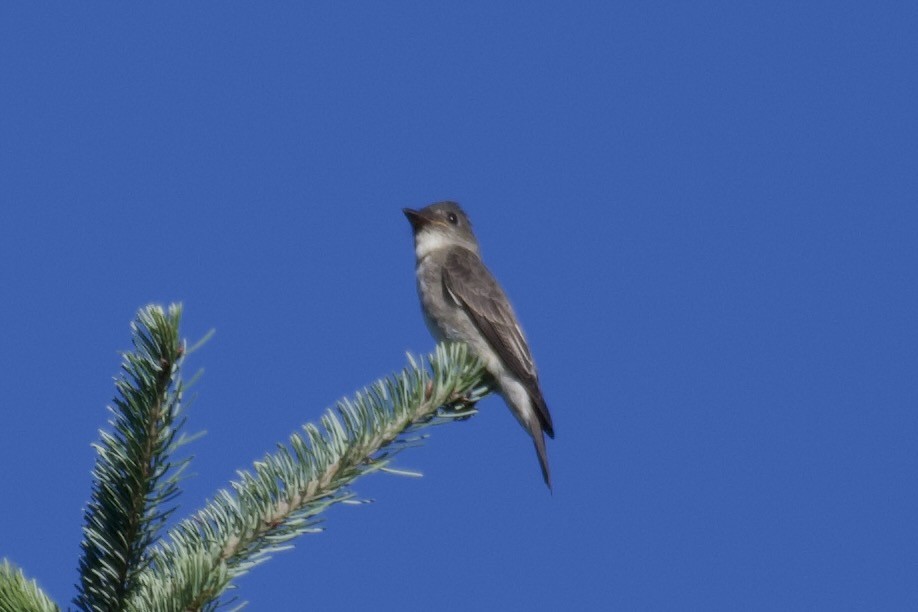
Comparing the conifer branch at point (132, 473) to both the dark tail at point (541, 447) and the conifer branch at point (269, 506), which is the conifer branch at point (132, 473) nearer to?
the conifer branch at point (269, 506)

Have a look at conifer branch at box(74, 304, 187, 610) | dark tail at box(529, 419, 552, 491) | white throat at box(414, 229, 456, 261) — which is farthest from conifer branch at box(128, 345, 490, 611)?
white throat at box(414, 229, 456, 261)

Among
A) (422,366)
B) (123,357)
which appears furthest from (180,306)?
(422,366)

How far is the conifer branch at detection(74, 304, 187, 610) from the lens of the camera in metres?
2.66

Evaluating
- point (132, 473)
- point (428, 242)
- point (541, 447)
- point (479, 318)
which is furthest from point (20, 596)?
point (428, 242)

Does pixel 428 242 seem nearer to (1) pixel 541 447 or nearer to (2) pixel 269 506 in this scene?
(1) pixel 541 447

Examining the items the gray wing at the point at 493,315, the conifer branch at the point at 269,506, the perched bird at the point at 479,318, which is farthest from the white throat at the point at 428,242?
the conifer branch at the point at 269,506

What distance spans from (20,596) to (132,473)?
1.22 ft

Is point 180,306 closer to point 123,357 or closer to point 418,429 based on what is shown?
point 123,357

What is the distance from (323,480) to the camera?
Result: 291 centimetres

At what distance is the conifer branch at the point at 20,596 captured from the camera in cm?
258

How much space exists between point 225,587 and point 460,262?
19.8 ft

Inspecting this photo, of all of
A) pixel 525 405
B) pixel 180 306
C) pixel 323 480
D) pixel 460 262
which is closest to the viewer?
pixel 180 306

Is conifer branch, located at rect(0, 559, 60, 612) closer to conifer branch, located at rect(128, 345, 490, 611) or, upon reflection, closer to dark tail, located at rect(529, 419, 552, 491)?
conifer branch, located at rect(128, 345, 490, 611)

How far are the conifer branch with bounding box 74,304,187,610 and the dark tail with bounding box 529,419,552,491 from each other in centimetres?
433
